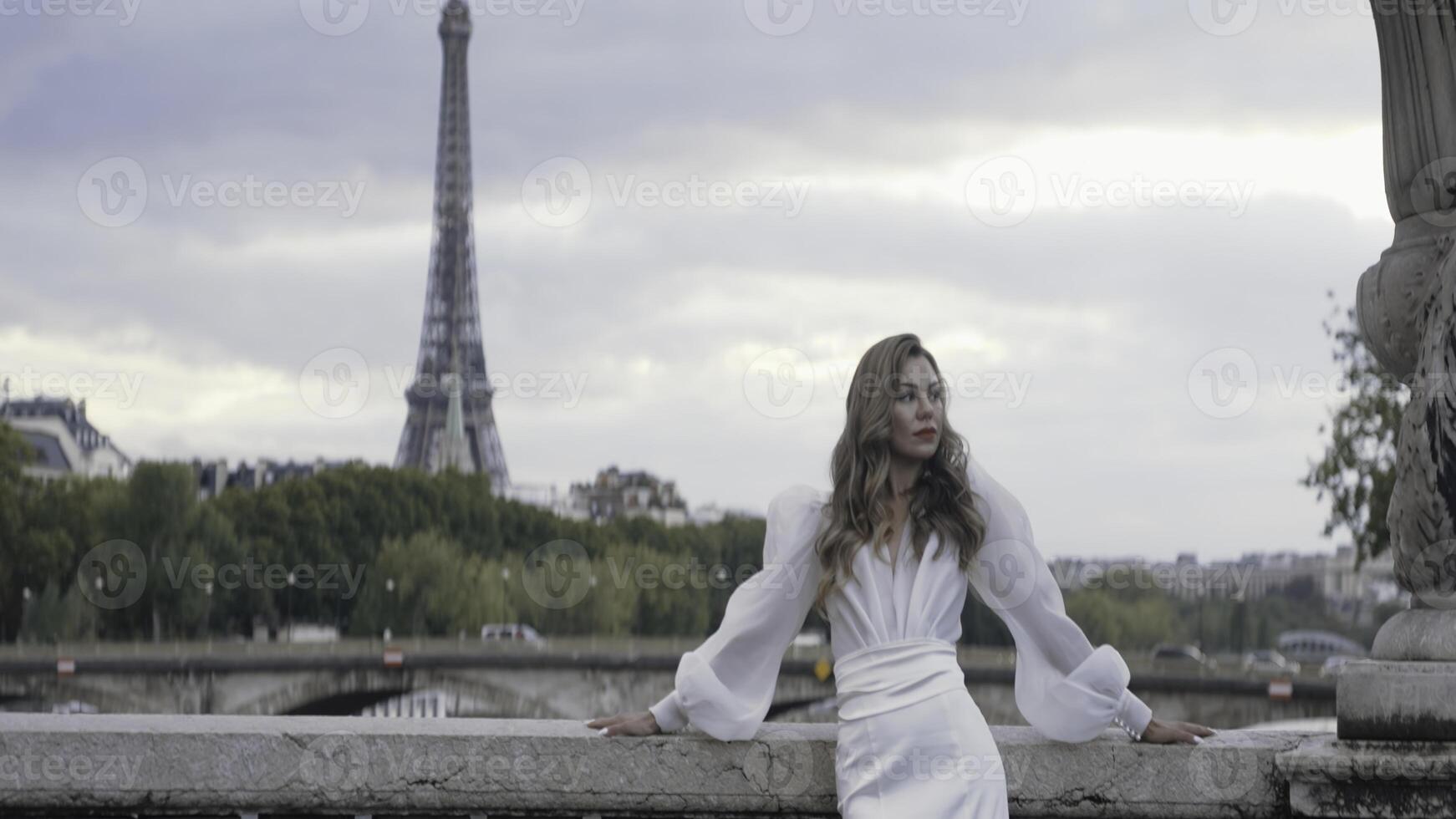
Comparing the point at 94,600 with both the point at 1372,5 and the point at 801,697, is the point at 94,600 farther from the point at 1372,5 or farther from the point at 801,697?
the point at 1372,5

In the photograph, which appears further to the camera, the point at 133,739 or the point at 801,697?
the point at 801,697

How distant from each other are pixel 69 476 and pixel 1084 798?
58.7 m

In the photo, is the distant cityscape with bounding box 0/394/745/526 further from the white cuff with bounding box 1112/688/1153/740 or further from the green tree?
the white cuff with bounding box 1112/688/1153/740

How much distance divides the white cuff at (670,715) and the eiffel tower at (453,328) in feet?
242

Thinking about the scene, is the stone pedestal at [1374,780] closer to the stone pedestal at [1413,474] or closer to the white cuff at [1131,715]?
the stone pedestal at [1413,474]

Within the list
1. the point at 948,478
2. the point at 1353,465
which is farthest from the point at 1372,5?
the point at 1353,465

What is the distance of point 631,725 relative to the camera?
4270mm

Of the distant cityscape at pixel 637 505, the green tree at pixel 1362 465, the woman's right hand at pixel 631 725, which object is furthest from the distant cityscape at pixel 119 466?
the woman's right hand at pixel 631 725

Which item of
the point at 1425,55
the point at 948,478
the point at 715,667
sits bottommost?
the point at 715,667

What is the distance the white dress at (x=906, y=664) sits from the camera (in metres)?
3.92

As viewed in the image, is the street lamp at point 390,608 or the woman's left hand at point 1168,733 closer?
the woman's left hand at point 1168,733

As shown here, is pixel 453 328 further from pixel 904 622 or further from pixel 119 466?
pixel 904 622

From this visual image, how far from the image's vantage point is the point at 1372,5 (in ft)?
14.7

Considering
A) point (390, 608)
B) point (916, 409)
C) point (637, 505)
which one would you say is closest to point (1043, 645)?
point (916, 409)
